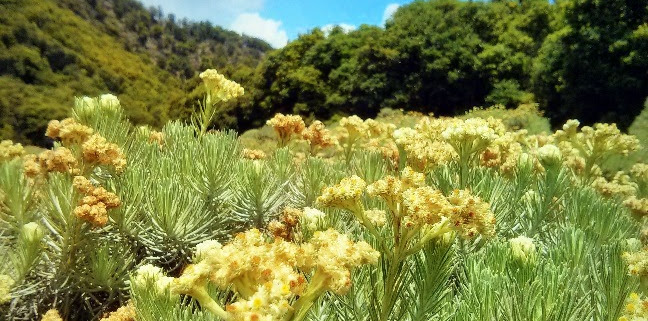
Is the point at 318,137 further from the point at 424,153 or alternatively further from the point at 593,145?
the point at 593,145

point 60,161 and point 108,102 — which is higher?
point 108,102

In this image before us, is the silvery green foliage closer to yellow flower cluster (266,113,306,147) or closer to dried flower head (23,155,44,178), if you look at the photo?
dried flower head (23,155,44,178)

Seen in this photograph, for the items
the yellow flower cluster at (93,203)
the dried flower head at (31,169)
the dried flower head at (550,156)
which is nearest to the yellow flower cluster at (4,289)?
the yellow flower cluster at (93,203)

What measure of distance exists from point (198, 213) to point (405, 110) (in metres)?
24.8

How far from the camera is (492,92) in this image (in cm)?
2520

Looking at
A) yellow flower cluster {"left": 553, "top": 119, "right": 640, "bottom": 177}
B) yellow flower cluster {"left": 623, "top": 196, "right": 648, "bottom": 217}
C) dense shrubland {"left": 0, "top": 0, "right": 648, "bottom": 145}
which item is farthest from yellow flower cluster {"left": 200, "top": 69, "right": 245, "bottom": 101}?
dense shrubland {"left": 0, "top": 0, "right": 648, "bottom": 145}

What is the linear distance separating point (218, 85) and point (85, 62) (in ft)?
152

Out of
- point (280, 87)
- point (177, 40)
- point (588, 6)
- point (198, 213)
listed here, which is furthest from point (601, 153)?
point (177, 40)

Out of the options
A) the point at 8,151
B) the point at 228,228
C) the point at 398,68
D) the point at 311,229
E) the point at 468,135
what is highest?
the point at 398,68

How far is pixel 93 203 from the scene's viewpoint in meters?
1.78

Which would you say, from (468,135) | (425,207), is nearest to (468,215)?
(425,207)

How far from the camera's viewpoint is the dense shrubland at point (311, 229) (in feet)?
2.96

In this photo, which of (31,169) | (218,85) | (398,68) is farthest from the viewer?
(398,68)

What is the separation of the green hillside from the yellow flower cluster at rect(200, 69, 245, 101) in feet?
85.8
